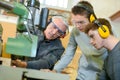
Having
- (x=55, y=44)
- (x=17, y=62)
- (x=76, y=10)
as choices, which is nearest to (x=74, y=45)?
(x=55, y=44)

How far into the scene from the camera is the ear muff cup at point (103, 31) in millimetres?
1663

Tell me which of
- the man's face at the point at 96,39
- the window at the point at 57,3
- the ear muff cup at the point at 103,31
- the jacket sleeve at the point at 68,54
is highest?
the window at the point at 57,3

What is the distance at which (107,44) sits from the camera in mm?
1686

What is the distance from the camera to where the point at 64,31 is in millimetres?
2055

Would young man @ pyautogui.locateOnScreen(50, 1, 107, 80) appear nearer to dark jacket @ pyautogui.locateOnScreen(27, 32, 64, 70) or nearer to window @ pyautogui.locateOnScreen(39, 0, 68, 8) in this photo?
dark jacket @ pyautogui.locateOnScreen(27, 32, 64, 70)

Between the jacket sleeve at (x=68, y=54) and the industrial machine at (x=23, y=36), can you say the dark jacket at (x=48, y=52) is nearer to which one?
the jacket sleeve at (x=68, y=54)

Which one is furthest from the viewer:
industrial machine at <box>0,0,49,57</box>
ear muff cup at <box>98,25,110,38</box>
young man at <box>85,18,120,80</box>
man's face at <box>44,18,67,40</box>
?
man's face at <box>44,18,67,40</box>

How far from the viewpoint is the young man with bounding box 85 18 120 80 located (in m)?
1.53

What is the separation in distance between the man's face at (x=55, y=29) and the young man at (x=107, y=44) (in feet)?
0.95

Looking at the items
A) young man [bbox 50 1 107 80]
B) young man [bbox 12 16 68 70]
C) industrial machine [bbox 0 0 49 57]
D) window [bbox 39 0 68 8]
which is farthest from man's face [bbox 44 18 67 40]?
window [bbox 39 0 68 8]

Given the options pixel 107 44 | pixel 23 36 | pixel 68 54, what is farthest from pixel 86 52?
pixel 23 36

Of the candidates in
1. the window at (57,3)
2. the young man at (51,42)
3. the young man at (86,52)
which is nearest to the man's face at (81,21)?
the young man at (86,52)

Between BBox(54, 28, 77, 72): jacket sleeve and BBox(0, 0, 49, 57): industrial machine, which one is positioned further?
BBox(54, 28, 77, 72): jacket sleeve

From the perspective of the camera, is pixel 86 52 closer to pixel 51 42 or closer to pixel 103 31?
pixel 51 42
